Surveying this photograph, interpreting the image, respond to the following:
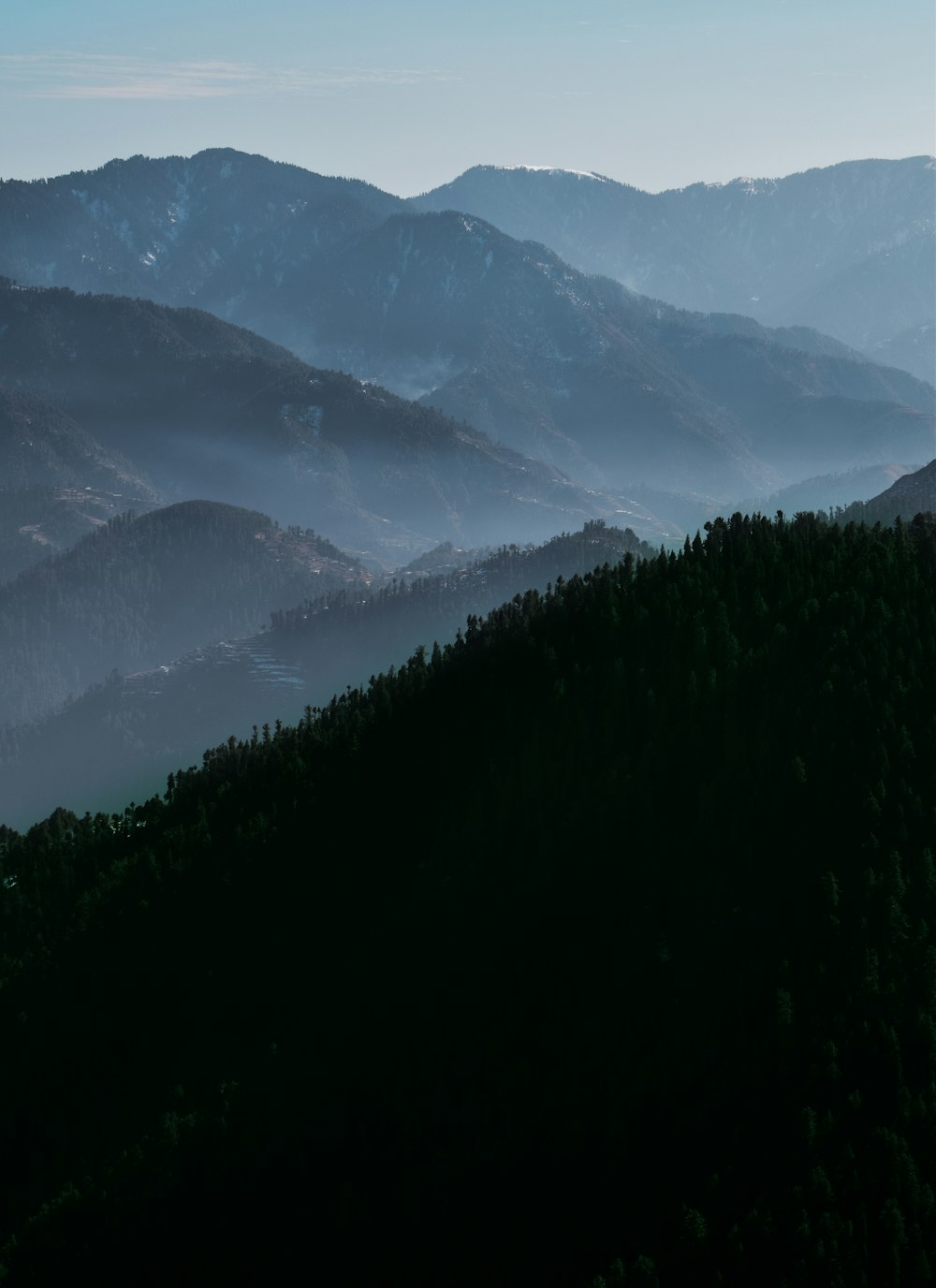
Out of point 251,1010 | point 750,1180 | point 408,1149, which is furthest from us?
point 251,1010

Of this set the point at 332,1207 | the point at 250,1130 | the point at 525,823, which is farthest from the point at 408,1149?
the point at 525,823

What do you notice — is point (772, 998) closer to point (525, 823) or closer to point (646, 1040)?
point (646, 1040)

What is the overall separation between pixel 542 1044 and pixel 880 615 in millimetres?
75743

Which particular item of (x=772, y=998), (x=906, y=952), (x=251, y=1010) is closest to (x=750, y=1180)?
(x=772, y=998)

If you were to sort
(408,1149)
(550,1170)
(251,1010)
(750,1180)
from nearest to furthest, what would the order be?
(750,1180) < (550,1170) < (408,1149) < (251,1010)

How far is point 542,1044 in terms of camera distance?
163 m

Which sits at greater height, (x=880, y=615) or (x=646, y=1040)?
(x=880, y=615)

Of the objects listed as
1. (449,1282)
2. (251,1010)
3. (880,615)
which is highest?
(880,615)

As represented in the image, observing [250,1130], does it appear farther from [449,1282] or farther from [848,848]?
[848,848]

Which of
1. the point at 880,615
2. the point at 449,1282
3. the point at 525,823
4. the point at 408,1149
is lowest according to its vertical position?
the point at 449,1282

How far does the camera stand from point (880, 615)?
653 ft

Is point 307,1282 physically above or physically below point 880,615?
below

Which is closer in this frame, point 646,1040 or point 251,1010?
point 646,1040

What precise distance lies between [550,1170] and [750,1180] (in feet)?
69.1
